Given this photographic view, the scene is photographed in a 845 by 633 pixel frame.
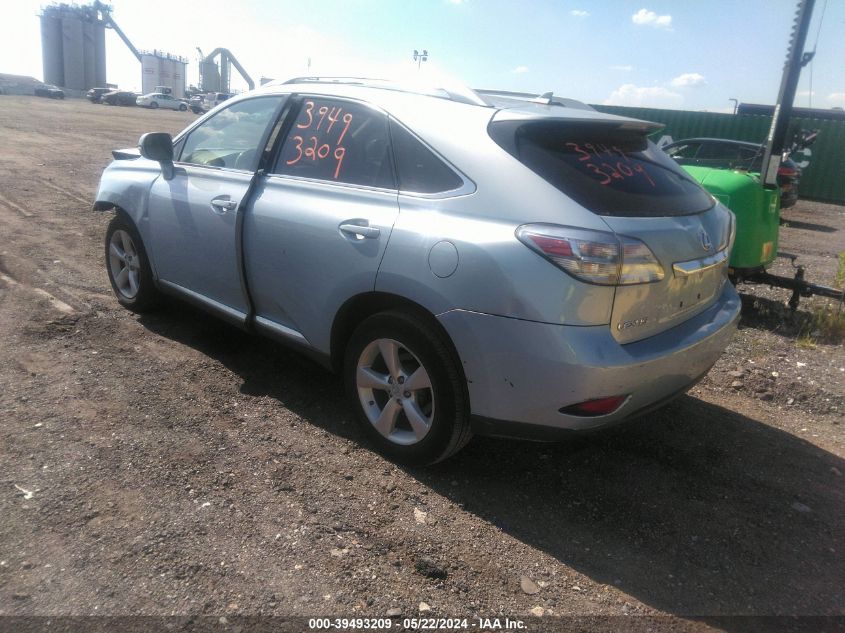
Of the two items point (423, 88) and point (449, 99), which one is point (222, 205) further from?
point (449, 99)

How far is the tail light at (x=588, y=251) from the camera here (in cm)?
259

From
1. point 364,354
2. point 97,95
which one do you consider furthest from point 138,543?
point 97,95

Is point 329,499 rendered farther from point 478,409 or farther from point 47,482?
point 47,482

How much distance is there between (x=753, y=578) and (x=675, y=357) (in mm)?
930

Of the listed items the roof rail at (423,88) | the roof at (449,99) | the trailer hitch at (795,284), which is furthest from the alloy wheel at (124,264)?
the trailer hitch at (795,284)

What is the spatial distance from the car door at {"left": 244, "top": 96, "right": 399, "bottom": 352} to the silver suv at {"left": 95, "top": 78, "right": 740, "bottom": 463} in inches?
0.4

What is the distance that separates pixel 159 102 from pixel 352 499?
62328 mm

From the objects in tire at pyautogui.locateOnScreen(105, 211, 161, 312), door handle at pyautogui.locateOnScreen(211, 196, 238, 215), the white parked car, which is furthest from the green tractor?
the white parked car

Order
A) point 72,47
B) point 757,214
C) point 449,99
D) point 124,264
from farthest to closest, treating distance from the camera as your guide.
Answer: point 72,47 → point 757,214 → point 124,264 → point 449,99

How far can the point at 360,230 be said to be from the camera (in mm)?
3156

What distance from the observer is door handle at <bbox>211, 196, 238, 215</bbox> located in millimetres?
3887

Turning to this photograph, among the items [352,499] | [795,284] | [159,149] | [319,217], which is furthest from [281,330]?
[795,284]

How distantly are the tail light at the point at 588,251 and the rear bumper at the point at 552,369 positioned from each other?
0.21 metres

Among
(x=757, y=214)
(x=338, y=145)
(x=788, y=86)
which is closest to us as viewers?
(x=338, y=145)
